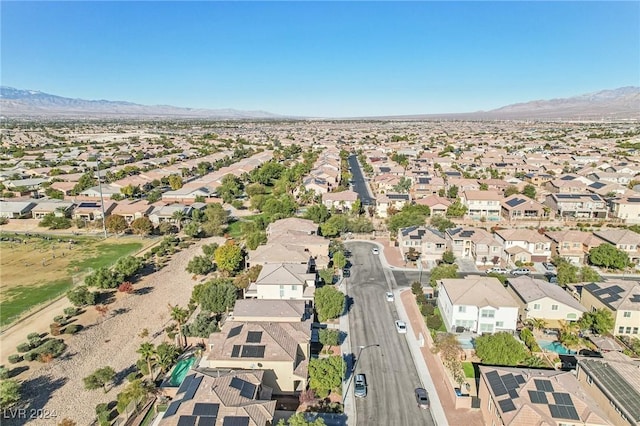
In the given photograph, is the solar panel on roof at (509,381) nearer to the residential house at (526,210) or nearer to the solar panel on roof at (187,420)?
the solar panel on roof at (187,420)

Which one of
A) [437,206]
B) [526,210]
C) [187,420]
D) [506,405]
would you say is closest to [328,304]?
[506,405]

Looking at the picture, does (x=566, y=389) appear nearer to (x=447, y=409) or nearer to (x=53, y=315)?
(x=447, y=409)

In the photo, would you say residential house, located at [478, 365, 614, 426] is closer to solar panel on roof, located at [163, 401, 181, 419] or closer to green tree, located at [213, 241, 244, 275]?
solar panel on roof, located at [163, 401, 181, 419]

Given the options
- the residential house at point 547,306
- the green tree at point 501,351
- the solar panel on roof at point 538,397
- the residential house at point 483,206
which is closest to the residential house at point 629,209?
the residential house at point 483,206

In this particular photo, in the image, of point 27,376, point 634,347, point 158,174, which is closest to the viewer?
point 27,376

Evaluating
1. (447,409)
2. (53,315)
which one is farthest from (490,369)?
(53,315)
